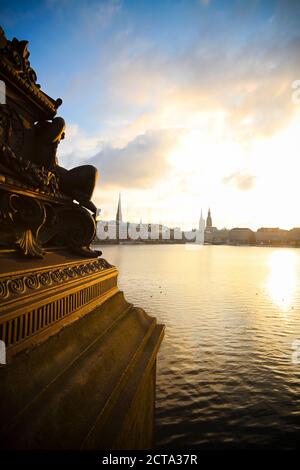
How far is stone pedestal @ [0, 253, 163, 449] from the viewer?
1835 millimetres

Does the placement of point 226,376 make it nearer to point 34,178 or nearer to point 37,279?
point 37,279

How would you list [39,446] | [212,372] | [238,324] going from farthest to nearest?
[238,324], [212,372], [39,446]

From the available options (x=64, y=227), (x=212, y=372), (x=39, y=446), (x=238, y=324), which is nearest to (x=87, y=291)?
(x=64, y=227)

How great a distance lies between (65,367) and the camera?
2367 millimetres

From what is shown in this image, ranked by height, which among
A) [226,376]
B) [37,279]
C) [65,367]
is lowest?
[226,376]

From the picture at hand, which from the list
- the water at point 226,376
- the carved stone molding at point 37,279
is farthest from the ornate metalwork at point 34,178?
the water at point 226,376

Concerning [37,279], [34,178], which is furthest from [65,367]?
[34,178]

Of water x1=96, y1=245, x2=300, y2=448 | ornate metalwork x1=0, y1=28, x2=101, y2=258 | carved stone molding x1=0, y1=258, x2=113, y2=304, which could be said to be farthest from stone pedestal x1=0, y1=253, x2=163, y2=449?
water x1=96, y1=245, x2=300, y2=448

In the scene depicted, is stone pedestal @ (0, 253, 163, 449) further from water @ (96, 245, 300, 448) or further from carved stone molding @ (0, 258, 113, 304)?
water @ (96, 245, 300, 448)

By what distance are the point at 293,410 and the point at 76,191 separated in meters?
7.75

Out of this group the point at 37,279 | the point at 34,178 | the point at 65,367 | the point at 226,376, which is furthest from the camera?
the point at 226,376

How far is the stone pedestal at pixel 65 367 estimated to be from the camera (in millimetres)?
1835

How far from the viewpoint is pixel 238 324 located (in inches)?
603
